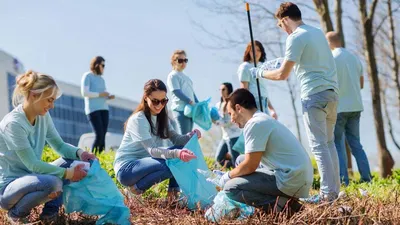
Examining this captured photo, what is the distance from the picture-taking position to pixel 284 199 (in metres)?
4.95

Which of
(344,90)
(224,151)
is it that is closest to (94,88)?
(224,151)

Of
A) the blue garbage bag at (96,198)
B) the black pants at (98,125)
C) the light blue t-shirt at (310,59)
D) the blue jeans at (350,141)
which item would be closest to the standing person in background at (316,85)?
the light blue t-shirt at (310,59)

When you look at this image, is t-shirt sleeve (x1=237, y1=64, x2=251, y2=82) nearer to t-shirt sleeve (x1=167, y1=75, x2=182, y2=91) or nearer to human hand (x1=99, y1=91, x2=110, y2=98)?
t-shirt sleeve (x1=167, y1=75, x2=182, y2=91)

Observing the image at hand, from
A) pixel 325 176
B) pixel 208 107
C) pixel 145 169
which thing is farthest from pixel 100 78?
pixel 325 176

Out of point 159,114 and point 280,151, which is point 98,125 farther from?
point 280,151

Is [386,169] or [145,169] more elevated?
[145,169]

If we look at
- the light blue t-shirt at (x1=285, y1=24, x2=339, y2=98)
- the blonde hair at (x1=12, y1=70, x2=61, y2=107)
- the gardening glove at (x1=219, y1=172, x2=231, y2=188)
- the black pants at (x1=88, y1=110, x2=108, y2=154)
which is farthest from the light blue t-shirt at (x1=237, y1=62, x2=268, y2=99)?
the blonde hair at (x1=12, y1=70, x2=61, y2=107)

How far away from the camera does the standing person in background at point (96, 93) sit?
30.4ft

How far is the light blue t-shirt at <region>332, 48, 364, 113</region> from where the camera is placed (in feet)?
26.1

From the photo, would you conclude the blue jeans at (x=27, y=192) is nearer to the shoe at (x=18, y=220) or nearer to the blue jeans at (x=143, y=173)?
the shoe at (x=18, y=220)

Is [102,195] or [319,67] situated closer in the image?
[102,195]

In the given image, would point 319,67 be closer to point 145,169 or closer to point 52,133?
point 145,169

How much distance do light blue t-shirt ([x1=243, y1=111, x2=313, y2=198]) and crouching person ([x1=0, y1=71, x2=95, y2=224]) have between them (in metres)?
1.24

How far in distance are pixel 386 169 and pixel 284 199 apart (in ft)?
25.7
